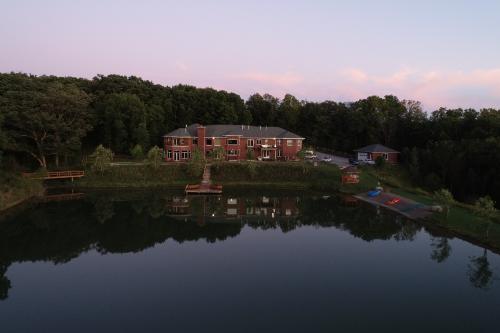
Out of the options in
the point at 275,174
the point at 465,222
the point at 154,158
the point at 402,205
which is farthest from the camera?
the point at 275,174

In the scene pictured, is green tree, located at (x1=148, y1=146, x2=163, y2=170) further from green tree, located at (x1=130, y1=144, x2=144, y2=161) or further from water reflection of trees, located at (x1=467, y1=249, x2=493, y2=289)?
water reflection of trees, located at (x1=467, y1=249, x2=493, y2=289)

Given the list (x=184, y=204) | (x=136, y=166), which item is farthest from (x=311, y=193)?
(x=136, y=166)

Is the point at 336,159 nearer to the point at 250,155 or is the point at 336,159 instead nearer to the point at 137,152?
the point at 250,155

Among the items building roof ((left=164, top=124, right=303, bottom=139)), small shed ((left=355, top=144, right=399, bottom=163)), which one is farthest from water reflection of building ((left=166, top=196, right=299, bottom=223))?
small shed ((left=355, top=144, right=399, bottom=163))

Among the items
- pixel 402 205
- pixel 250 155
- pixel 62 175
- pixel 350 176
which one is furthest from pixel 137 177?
pixel 402 205

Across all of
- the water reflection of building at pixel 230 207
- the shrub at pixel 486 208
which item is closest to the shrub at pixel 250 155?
the water reflection of building at pixel 230 207

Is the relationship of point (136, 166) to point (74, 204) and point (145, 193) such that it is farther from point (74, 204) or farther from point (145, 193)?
point (74, 204)

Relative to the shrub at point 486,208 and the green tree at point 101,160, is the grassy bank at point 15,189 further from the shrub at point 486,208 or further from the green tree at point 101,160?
the shrub at point 486,208
